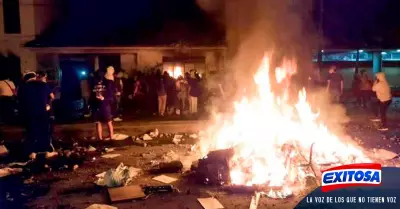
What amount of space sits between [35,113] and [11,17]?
12.3 m

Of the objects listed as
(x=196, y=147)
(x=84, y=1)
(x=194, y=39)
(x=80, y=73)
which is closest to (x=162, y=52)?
(x=194, y=39)

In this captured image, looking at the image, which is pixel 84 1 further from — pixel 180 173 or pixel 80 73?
pixel 180 173

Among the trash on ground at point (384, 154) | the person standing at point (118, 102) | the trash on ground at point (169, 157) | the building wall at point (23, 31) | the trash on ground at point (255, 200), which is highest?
the building wall at point (23, 31)

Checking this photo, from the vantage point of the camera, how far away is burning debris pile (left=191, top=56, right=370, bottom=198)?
273 inches

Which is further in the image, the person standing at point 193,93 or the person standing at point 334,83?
the person standing at point 334,83

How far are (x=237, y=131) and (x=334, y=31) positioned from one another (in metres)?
11.5

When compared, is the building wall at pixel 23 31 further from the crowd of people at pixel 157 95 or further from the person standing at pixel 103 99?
the person standing at pixel 103 99

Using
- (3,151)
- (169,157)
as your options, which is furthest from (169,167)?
(3,151)

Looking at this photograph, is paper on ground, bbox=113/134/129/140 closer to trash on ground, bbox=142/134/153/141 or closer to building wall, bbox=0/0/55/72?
trash on ground, bbox=142/134/153/141

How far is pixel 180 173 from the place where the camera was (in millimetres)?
7578

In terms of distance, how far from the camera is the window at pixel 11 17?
18.7m

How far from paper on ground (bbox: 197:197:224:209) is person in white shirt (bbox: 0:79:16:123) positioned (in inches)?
309

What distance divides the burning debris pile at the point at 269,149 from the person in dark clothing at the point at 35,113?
3.37 m

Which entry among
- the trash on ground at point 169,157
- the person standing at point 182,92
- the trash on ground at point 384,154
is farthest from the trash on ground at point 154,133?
the trash on ground at point 384,154
